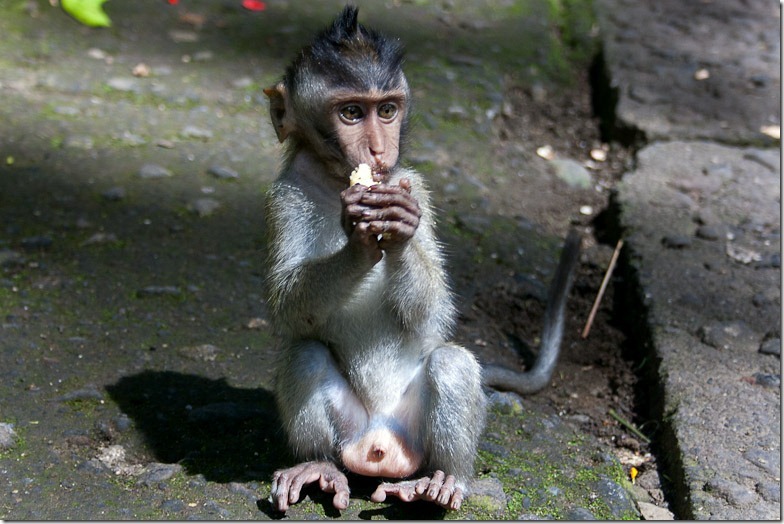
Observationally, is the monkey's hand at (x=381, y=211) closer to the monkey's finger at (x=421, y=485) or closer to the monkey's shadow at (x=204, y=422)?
the monkey's finger at (x=421, y=485)

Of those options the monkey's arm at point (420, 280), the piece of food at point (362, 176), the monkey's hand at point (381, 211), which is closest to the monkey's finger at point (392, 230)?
the monkey's hand at point (381, 211)

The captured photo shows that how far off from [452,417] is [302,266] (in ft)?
2.87

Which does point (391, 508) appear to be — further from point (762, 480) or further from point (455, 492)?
point (762, 480)

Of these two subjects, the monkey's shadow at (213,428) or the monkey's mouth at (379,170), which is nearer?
the monkey's mouth at (379,170)

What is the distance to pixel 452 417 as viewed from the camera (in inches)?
158

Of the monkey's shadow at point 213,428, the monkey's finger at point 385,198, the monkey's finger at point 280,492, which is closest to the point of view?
the monkey's finger at point 385,198

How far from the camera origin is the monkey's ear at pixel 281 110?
427 centimetres

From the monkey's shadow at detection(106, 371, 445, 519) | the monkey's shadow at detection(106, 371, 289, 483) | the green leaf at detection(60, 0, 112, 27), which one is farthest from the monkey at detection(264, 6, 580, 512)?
the green leaf at detection(60, 0, 112, 27)

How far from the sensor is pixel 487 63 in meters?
8.48

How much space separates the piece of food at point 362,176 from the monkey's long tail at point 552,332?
5.18ft

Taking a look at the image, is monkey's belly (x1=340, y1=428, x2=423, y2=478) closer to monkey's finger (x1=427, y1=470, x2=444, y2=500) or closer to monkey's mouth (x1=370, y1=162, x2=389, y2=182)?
monkey's finger (x1=427, y1=470, x2=444, y2=500)

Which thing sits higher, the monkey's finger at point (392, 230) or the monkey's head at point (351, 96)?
the monkey's head at point (351, 96)

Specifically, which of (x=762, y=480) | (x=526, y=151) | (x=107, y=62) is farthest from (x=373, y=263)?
(x=107, y=62)

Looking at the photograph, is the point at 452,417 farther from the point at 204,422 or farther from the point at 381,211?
the point at 204,422
